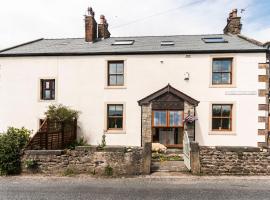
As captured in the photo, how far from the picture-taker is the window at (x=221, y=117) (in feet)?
43.0

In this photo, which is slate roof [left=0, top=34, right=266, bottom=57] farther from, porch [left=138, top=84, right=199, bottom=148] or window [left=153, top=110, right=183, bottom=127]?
window [left=153, top=110, right=183, bottom=127]

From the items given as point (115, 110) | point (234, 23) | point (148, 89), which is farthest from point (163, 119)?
point (234, 23)

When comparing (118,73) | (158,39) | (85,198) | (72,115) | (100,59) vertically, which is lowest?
(85,198)

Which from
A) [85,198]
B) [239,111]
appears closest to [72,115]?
[85,198]

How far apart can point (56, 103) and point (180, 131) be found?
328 inches

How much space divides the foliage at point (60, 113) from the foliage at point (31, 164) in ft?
12.0

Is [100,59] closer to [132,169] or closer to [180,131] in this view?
[180,131]

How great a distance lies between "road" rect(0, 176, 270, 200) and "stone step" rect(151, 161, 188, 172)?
925 millimetres

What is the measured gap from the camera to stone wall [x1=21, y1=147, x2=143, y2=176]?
8.49m

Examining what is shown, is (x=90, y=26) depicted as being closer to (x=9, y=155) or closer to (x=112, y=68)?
(x=112, y=68)

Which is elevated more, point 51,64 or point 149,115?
point 51,64

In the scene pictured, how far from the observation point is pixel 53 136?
11.0 meters

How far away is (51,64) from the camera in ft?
46.5

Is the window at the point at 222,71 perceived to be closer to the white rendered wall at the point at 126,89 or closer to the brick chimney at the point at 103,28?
the white rendered wall at the point at 126,89
